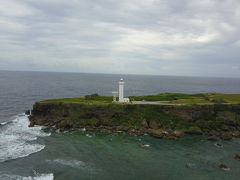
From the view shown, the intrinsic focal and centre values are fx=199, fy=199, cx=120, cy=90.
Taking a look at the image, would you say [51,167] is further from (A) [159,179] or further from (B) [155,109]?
(B) [155,109]

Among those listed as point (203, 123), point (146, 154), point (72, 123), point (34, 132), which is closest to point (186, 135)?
point (203, 123)

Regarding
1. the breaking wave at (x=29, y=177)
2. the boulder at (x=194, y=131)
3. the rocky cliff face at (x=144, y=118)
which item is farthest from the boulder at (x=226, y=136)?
the breaking wave at (x=29, y=177)

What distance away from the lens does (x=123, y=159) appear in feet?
96.7

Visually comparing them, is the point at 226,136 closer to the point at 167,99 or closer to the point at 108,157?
the point at 167,99

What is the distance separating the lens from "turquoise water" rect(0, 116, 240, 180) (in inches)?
996

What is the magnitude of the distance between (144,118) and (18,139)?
87.3 ft

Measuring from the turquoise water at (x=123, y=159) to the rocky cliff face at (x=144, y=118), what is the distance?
15.3 ft

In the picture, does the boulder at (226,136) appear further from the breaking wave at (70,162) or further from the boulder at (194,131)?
the breaking wave at (70,162)

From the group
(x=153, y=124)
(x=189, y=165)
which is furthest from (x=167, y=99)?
(x=189, y=165)

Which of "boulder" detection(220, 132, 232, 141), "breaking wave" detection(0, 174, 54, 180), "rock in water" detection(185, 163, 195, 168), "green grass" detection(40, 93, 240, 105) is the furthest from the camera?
"green grass" detection(40, 93, 240, 105)

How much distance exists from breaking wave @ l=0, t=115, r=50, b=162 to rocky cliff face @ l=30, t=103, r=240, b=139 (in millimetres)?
3555

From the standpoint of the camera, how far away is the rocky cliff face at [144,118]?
44094 millimetres

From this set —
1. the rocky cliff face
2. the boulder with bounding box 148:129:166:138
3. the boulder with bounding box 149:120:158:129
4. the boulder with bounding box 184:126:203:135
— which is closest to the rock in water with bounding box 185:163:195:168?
the boulder with bounding box 148:129:166:138

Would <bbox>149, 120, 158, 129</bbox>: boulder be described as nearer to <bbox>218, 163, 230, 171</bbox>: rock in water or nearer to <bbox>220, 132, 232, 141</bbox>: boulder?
<bbox>220, 132, 232, 141</bbox>: boulder
